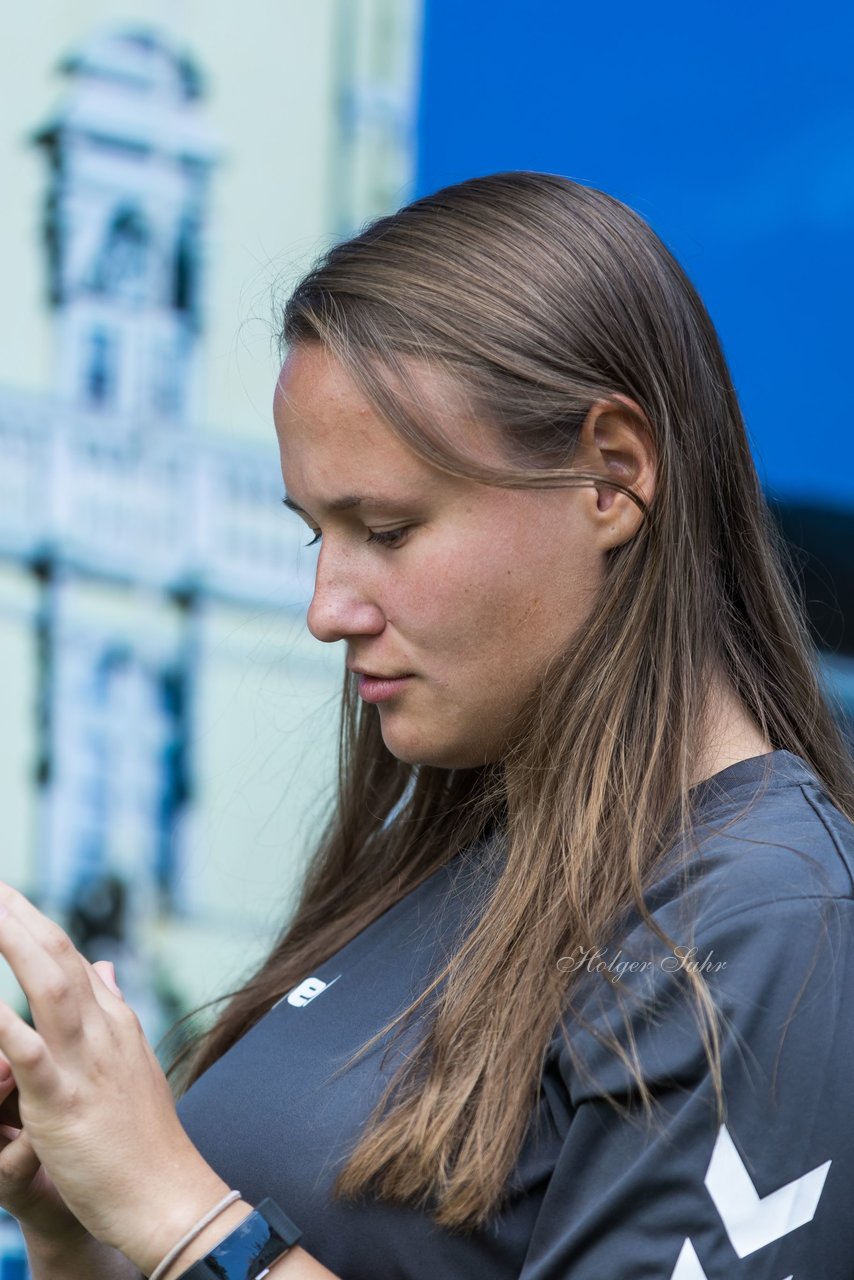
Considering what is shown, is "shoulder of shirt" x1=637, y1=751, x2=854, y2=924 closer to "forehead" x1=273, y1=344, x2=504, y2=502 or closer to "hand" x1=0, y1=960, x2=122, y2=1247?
"forehead" x1=273, y1=344, x2=504, y2=502

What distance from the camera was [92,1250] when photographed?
1337mm

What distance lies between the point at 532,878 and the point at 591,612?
226 mm

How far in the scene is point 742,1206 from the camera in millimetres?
986

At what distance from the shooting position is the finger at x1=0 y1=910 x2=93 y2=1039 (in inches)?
41.3

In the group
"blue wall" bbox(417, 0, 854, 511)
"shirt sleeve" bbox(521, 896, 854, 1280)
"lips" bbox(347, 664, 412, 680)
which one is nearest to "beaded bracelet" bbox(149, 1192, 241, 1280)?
"shirt sleeve" bbox(521, 896, 854, 1280)

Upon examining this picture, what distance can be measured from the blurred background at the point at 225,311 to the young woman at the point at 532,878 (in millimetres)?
1295

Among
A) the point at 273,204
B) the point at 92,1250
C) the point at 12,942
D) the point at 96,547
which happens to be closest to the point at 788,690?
the point at 12,942

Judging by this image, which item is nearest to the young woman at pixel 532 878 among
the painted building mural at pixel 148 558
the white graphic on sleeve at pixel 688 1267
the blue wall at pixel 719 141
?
the white graphic on sleeve at pixel 688 1267

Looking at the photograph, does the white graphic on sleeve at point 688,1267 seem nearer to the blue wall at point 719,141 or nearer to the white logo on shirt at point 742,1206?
the white logo on shirt at point 742,1206

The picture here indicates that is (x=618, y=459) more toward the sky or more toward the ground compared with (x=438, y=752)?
more toward the sky

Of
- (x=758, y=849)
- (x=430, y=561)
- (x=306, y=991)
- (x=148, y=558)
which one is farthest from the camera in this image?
(x=148, y=558)

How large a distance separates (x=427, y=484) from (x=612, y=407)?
0.56 feet

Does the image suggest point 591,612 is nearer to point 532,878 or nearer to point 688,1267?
point 532,878

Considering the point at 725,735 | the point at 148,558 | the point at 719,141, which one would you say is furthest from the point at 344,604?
the point at 719,141
